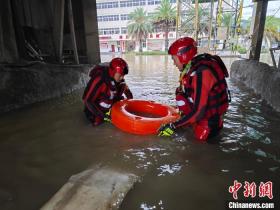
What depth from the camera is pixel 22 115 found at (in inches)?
196

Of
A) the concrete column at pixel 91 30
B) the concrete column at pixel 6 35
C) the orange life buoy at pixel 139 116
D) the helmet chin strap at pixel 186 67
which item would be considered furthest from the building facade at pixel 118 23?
the helmet chin strap at pixel 186 67

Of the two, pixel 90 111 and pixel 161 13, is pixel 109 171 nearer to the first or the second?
pixel 90 111

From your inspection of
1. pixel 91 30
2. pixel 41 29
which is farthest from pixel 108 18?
pixel 41 29

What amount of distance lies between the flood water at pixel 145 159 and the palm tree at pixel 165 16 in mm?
36505

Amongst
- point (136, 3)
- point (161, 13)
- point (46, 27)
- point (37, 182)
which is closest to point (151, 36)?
point (161, 13)

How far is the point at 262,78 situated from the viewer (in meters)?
6.43

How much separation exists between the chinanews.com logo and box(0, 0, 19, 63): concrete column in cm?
561

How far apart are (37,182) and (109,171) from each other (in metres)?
0.81

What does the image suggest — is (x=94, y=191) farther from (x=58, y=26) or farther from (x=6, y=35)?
(x=58, y=26)

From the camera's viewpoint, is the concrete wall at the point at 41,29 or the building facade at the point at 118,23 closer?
the concrete wall at the point at 41,29

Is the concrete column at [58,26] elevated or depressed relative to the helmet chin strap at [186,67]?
elevated

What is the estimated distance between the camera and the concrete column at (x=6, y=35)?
5471mm

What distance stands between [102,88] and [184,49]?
5.19 ft

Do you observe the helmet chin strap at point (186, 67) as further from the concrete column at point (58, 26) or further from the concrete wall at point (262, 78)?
the concrete column at point (58, 26)
